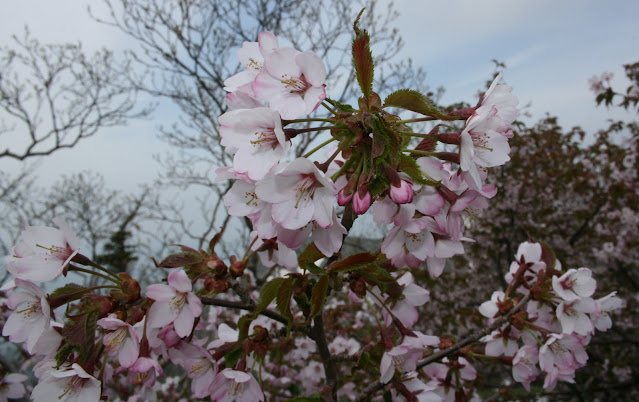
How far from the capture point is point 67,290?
102 centimetres

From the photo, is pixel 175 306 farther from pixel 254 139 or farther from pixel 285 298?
pixel 254 139

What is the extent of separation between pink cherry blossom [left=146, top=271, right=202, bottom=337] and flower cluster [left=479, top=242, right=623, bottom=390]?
1170mm

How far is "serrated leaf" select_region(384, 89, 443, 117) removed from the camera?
806mm

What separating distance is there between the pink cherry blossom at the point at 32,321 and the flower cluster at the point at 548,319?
1.50 meters

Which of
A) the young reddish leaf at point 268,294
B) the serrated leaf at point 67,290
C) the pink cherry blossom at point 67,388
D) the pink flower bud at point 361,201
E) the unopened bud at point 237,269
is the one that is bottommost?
the pink cherry blossom at point 67,388

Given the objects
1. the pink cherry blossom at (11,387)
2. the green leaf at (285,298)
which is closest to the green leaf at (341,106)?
the green leaf at (285,298)

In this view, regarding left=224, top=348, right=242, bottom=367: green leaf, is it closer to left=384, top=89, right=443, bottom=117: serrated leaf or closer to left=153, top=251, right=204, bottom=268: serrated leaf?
left=153, top=251, right=204, bottom=268: serrated leaf

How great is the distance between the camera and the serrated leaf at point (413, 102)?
81 cm

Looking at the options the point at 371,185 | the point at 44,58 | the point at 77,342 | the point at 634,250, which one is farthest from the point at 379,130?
the point at 44,58

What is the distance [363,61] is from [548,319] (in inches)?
52.7

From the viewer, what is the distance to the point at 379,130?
32.0 inches

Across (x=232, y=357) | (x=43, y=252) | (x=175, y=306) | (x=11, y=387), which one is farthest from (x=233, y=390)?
(x=11, y=387)

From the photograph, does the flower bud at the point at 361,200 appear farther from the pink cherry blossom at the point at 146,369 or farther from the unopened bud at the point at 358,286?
the pink cherry blossom at the point at 146,369

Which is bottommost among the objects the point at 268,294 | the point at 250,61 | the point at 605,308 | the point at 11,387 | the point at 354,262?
the point at 11,387
